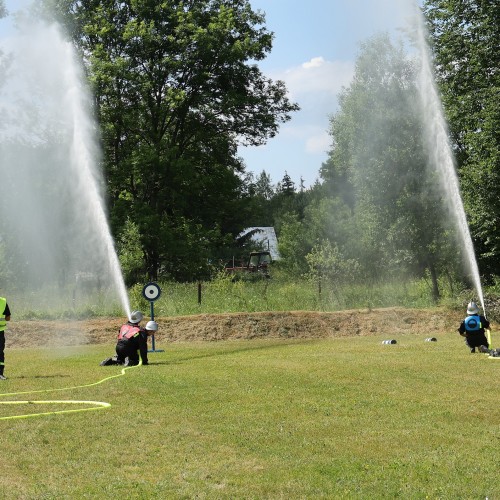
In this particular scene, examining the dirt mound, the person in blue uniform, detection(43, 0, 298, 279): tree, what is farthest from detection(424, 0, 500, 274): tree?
the person in blue uniform

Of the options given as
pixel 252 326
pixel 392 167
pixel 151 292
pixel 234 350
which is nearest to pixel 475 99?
pixel 392 167

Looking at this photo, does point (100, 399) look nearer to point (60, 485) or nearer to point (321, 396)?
point (321, 396)

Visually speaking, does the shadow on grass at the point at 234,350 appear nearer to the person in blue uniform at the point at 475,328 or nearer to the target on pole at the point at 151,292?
the target on pole at the point at 151,292

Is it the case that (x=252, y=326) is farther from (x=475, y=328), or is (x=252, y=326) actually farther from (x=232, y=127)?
(x=232, y=127)

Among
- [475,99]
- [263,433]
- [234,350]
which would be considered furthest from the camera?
[475,99]

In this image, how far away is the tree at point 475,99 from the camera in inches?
1367

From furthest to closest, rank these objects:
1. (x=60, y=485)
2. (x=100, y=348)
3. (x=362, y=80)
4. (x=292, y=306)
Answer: (x=362, y=80) < (x=292, y=306) < (x=100, y=348) < (x=60, y=485)

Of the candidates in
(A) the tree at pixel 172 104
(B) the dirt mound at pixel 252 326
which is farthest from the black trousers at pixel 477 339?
(A) the tree at pixel 172 104

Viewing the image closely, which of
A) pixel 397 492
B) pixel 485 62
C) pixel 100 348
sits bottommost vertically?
pixel 397 492

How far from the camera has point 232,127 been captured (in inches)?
1916

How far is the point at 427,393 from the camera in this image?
12.8 metres

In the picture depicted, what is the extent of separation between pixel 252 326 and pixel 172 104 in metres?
17.9

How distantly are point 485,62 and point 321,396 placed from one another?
2876 centimetres

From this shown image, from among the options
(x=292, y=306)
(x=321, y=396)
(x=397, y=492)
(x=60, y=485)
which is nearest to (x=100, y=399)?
(x=321, y=396)
